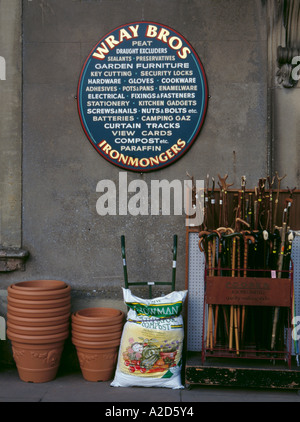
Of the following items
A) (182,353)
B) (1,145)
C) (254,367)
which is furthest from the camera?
(1,145)

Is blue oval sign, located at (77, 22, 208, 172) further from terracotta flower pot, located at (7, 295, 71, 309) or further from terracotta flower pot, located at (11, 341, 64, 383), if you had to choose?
terracotta flower pot, located at (11, 341, 64, 383)

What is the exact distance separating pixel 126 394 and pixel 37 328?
3.38 ft

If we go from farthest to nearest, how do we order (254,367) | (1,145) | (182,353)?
1. (1,145)
2. (182,353)
3. (254,367)

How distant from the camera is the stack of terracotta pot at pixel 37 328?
4.37 m

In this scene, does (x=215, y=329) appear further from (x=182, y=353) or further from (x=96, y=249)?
(x=96, y=249)

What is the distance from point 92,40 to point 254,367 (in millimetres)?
3620

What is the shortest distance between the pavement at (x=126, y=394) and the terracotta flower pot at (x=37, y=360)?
8cm

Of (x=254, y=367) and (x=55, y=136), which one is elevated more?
(x=55, y=136)

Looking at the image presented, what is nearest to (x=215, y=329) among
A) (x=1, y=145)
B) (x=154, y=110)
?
(x=154, y=110)

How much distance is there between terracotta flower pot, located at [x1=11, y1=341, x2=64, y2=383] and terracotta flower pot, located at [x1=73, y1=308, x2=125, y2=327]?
0.33 m

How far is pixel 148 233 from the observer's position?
16.0ft

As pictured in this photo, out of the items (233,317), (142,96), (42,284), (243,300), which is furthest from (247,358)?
(142,96)

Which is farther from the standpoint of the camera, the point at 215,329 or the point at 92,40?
the point at 92,40

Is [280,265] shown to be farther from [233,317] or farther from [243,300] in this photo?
[233,317]
